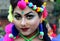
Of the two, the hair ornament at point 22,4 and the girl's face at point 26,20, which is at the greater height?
the hair ornament at point 22,4

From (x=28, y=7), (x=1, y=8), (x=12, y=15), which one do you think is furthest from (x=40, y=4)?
(x=1, y=8)

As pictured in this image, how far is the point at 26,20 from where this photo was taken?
1.65 metres

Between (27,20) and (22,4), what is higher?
(22,4)

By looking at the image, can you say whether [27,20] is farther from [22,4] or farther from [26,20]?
[22,4]

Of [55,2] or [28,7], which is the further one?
[55,2]

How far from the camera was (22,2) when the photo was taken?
1642 millimetres

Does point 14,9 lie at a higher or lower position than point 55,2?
higher

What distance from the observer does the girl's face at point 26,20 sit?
1643 mm

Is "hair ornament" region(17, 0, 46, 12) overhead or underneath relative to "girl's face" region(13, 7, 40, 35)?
overhead

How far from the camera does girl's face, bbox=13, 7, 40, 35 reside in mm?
1643

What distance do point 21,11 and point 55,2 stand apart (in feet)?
11.4

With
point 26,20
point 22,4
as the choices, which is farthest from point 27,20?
point 22,4

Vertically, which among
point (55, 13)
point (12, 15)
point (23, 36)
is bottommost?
point (55, 13)

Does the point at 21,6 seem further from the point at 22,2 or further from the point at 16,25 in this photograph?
the point at 16,25
